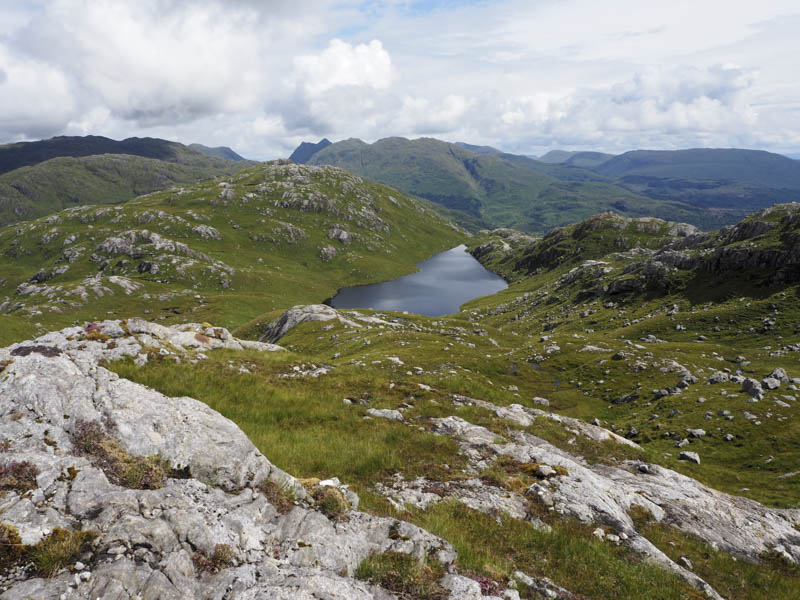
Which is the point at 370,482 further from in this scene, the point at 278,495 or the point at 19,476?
the point at 19,476

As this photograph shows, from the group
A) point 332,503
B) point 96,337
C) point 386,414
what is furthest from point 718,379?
point 96,337

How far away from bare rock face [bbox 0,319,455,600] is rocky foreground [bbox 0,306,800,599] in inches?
1.1

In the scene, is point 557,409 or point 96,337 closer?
point 96,337

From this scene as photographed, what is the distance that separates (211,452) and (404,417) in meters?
12.7

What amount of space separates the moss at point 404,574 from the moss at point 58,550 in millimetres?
5064

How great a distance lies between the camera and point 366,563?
7863mm

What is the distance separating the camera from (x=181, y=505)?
776 centimetres

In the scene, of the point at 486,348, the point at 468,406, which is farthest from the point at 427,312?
the point at 468,406

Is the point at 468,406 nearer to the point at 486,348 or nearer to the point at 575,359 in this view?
the point at 575,359

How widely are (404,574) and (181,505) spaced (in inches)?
198

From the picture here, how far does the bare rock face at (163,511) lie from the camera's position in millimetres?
6199

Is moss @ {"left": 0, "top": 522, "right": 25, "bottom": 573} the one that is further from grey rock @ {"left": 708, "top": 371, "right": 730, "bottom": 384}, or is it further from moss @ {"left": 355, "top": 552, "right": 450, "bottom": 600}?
grey rock @ {"left": 708, "top": 371, "right": 730, "bottom": 384}

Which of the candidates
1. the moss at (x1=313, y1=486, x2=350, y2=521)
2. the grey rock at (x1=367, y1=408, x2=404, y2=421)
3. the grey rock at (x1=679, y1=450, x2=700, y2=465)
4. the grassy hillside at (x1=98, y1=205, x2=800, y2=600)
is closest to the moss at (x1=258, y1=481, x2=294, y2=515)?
the moss at (x1=313, y1=486, x2=350, y2=521)

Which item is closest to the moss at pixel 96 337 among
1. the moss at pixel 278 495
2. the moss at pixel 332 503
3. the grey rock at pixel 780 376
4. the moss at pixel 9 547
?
the moss at pixel 278 495
